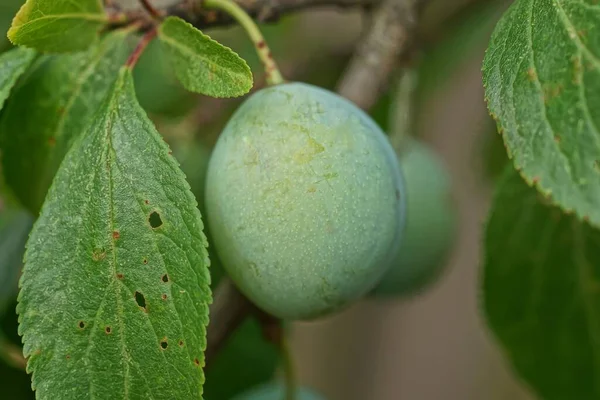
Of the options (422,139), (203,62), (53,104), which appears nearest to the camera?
(203,62)

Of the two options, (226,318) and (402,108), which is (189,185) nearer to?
(226,318)

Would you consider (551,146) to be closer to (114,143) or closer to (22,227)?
(114,143)

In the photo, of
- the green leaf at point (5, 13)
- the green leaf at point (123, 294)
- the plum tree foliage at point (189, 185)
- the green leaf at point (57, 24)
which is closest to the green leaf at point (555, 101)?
the plum tree foliage at point (189, 185)

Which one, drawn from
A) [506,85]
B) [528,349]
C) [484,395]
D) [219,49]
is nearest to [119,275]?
[219,49]

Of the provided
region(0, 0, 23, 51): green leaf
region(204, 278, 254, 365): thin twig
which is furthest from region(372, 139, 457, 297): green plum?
region(0, 0, 23, 51): green leaf

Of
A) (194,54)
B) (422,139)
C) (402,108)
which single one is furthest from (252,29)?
(422,139)

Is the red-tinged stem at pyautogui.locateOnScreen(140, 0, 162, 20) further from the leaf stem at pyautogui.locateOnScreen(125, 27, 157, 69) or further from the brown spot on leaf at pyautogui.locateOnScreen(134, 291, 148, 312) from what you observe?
the brown spot on leaf at pyautogui.locateOnScreen(134, 291, 148, 312)

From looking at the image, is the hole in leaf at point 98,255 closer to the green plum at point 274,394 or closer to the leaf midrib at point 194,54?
the leaf midrib at point 194,54
